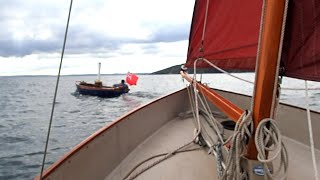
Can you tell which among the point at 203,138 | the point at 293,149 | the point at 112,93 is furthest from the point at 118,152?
the point at 112,93

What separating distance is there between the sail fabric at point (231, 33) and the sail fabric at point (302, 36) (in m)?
0.48

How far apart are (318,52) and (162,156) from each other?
1409 mm

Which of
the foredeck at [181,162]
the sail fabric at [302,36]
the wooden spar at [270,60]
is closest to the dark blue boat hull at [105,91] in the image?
the foredeck at [181,162]

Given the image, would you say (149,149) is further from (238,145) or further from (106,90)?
(106,90)

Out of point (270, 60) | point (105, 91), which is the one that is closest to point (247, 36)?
point (270, 60)

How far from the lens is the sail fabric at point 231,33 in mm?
1885

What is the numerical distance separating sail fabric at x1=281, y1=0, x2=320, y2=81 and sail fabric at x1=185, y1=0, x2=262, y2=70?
48 centimetres

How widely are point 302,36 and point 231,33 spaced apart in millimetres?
928

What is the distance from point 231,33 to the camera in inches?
86.9

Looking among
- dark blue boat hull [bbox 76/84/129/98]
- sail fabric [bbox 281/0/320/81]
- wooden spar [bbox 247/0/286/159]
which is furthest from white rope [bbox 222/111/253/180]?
dark blue boat hull [bbox 76/84/129/98]

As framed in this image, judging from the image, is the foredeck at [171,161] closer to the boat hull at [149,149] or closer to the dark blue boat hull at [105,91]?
the boat hull at [149,149]

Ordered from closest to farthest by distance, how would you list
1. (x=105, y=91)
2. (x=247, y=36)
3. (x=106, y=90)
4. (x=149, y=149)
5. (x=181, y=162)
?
(x=247, y=36), (x=181, y=162), (x=149, y=149), (x=106, y=90), (x=105, y=91)

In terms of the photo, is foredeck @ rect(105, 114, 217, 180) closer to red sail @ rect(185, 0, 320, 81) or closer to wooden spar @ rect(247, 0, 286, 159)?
red sail @ rect(185, 0, 320, 81)

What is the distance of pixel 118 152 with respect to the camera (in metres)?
→ 2.23
